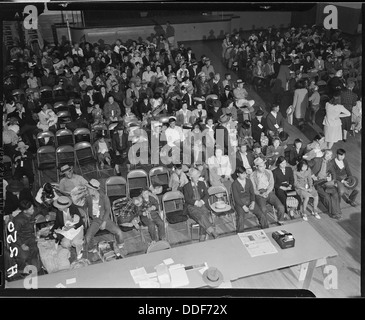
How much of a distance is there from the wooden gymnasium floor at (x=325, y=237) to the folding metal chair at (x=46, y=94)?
3.84 feet

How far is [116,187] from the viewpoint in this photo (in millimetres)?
6859

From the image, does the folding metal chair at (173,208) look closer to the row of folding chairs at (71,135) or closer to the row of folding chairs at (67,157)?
the row of folding chairs at (67,157)

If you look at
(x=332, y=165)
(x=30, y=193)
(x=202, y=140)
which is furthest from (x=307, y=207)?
(x=30, y=193)

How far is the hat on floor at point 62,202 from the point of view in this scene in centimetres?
632

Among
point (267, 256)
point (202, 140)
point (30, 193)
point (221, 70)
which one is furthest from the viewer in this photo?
point (221, 70)

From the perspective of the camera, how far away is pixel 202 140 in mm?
6930

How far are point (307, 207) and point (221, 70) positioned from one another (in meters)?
2.47

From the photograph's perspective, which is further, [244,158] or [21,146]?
[244,158]

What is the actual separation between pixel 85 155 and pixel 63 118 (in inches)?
25.1

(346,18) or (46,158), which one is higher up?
(346,18)

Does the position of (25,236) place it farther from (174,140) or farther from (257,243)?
(257,243)

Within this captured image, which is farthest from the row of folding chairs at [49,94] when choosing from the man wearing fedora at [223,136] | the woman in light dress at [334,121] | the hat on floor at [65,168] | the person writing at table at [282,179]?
the woman in light dress at [334,121]

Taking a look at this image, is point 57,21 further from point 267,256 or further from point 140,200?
point 267,256

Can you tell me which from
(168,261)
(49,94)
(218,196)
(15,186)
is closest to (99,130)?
(49,94)
